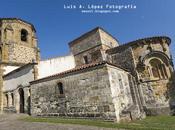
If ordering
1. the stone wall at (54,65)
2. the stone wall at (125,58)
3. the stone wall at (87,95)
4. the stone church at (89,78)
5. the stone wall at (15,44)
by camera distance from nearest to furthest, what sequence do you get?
the stone wall at (87,95) → the stone church at (89,78) → the stone wall at (125,58) → the stone wall at (54,65) → the stone wall at (15,44)

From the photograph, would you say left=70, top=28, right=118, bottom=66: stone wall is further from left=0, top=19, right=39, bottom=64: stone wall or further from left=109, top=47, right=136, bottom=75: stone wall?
left=0, top=19, right=39, bottom=64: stone wall

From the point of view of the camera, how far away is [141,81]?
14.7 metres

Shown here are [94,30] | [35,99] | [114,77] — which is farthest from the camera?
[94,30]

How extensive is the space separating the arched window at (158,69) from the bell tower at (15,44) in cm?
1269

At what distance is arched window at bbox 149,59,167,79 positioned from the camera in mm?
14848

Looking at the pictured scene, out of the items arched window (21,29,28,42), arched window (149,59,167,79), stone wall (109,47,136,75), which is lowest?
arched window (149,59,167,79)

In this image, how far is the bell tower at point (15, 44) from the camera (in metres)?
19.2

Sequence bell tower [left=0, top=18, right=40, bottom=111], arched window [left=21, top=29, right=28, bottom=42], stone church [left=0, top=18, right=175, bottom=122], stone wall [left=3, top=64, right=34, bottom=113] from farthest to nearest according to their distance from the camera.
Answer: arched window [left=21, top=29, right=28, bottom=42] → bell tower [left=0, top=18, right=40, bottom=111] → stone wall [left=3, top=64, right=34, bottom=113] → stone church [left=0, top=18, right=175, bottom=122]

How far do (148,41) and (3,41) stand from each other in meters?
15.8

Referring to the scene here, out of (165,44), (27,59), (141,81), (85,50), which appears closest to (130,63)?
(141,81)

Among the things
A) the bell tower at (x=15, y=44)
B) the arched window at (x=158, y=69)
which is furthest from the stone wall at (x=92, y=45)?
the bell tower at (x=15, y=44)

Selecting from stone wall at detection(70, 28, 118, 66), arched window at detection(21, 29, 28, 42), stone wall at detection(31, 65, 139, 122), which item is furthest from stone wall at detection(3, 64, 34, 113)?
stone wall at detection(70, 28, 118, 66)

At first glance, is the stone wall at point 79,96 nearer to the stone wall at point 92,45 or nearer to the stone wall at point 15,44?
the stone wall at point 92,45

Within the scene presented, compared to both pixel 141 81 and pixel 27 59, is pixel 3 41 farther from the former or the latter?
pixel 141 81
